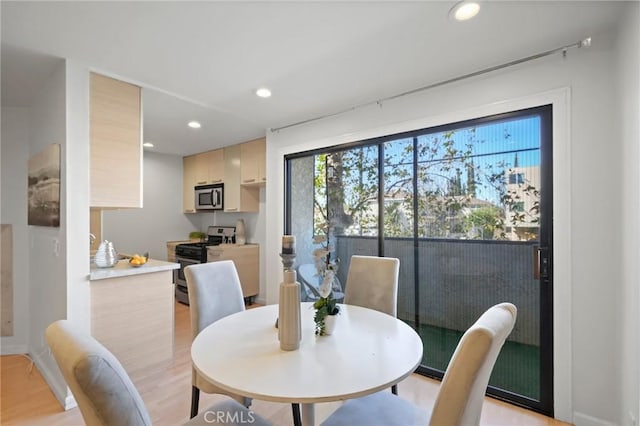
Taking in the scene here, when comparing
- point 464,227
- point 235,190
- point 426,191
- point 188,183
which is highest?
point 188,183

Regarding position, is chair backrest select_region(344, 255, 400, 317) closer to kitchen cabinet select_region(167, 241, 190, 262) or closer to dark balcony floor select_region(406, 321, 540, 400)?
dark balcony floor select_region(406, 321, 540, 400)

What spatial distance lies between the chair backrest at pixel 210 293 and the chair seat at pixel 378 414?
101 centimetres

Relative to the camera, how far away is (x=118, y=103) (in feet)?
7.94

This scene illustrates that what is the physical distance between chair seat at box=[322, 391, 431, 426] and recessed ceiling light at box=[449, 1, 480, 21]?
6.49ft

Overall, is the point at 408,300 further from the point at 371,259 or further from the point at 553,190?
the point at 553,190

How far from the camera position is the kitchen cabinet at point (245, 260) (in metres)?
4.24

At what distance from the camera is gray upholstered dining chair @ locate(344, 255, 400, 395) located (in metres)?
2.10

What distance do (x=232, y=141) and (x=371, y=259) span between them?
3100 millimetres

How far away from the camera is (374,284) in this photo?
2184 mm

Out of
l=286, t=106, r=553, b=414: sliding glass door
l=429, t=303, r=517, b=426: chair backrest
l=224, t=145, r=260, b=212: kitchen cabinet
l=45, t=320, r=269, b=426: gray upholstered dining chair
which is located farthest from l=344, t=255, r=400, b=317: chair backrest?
l=224, t=145, r=260, b=212: kitchen cabinet

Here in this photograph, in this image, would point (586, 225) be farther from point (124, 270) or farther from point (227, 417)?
point (124, 270)

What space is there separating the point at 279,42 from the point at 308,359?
1.83 metres

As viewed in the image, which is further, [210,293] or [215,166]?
[215,166]

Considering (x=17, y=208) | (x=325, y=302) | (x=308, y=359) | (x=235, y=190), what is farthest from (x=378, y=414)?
(x=235, y=190)
